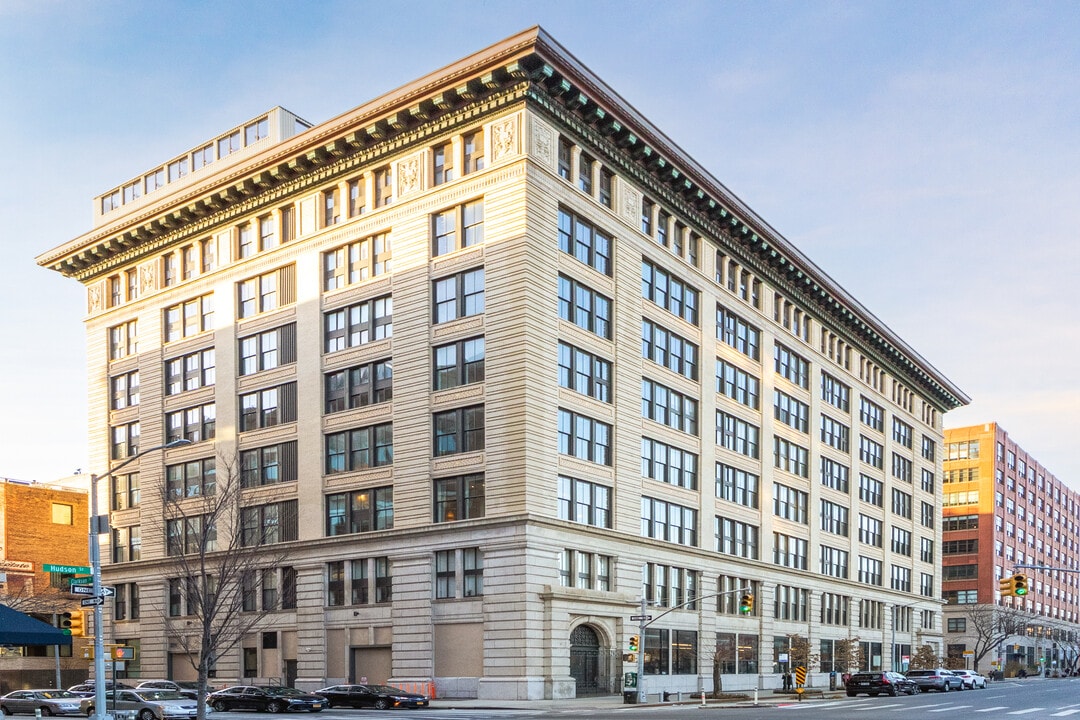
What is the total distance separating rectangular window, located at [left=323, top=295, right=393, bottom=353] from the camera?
203ft

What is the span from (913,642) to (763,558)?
35.8 metres

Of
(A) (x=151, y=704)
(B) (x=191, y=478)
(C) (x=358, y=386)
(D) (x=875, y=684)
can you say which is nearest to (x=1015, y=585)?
(D) (x=875, y=684)

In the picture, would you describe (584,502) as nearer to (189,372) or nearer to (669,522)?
(669,522)

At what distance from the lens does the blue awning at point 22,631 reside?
22.4 metres

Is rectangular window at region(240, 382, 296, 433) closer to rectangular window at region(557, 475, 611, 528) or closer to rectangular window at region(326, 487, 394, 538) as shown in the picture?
rectangular window at region(326, 487, 394, 538)

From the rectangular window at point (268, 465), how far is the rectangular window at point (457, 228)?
49.9ft

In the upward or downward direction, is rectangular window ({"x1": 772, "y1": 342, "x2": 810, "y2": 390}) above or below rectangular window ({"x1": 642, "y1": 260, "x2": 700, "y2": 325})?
below

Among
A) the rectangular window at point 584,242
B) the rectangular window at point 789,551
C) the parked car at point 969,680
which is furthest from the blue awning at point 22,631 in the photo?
the parked car at point 969,680

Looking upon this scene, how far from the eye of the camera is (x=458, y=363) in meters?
58.1

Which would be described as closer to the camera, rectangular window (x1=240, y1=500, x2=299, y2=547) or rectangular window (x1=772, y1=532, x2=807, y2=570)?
rectangular window (x1=240, y1=500, x2=299, y2=547)

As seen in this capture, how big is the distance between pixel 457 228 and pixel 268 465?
62.6 feet

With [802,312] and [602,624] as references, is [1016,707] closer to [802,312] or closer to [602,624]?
[602,624]

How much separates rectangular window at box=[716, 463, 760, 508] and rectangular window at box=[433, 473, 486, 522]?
21385 millimetres

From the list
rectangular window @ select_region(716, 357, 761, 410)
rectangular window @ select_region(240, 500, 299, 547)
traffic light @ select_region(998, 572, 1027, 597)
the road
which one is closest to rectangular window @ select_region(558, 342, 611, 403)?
rectangular window @ select_region(716, 357, 761, 410)
